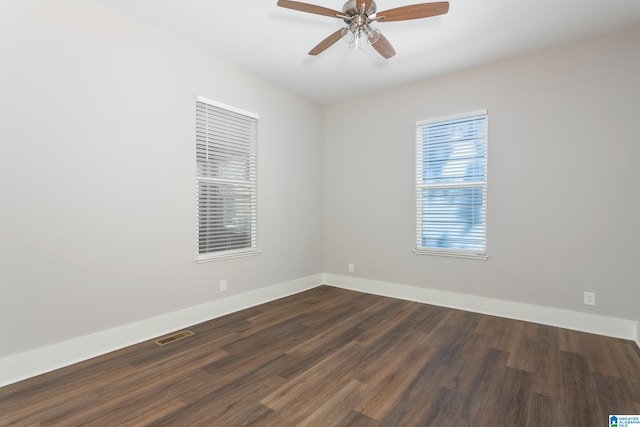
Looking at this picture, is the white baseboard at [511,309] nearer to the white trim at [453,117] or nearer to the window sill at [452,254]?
the window sill at [452,254]

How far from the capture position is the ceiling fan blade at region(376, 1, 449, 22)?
6.77ft

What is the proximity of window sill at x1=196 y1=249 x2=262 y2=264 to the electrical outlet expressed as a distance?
11.7ft

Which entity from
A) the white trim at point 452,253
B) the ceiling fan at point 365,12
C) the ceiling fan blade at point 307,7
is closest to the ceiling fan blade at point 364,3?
the ceiling fan at point 365,12

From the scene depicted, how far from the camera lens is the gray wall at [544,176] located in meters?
2.88

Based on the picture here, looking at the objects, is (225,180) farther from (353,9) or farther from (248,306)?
(353,9)

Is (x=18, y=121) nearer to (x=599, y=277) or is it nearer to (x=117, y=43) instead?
(x=117, y=43)

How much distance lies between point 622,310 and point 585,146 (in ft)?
5.29

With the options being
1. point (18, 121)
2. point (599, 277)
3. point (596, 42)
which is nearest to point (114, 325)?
point (18, 121)

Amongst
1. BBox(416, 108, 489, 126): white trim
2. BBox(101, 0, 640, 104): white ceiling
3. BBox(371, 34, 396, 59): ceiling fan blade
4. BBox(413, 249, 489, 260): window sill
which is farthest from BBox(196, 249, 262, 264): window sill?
BBox(416, 108, 489, 126): white trim

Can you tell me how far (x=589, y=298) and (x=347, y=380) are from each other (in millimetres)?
2656

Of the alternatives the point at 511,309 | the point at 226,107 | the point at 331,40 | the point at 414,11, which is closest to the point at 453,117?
the point at 414,11

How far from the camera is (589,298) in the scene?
3012 mm

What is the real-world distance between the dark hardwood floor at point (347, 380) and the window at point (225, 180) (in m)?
0.94

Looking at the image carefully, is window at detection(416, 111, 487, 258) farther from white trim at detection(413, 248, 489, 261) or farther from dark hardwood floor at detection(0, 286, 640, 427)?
dark hardwood floor at detection(0, 286, 640, 427)
